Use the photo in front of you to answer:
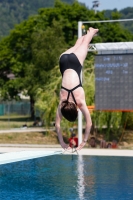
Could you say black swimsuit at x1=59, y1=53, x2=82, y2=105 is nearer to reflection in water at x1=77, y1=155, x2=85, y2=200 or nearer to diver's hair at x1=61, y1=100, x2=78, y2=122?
diver's hair at x1=61, y1=100, x2=78, y2=122

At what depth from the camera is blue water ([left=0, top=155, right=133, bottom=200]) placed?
15.2 m

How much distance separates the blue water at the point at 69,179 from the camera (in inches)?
600

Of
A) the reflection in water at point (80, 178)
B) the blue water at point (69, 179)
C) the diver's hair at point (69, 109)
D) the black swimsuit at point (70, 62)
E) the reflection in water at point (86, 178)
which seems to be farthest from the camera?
the reflection in water at point (80, 178)

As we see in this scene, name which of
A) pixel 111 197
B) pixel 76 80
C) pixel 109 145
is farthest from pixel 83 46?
pixel 109 145

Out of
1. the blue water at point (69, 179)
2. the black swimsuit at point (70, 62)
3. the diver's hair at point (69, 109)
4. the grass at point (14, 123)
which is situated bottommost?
the grass at point (14, 123)

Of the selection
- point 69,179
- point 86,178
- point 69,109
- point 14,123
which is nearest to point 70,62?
point 69,109

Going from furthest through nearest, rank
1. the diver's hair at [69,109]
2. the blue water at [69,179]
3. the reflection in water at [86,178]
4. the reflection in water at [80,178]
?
the reflection in water at [80,178], the reflection in water at [86,178], the blue water at [69,179], the diver's hair at [69,109]

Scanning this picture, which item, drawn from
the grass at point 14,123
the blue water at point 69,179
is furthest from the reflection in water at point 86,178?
the grass at point 14,123

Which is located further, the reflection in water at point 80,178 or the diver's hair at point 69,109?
the reflection in water at point 80,178

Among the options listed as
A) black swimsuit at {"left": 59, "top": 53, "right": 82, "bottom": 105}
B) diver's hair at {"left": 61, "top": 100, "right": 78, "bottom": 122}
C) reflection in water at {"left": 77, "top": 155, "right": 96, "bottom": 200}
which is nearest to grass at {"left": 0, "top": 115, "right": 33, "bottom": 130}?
reflection in water at {"left": 77, "top": 155, "right": 96, "bottom": 200}

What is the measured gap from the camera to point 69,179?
1762 centimetres

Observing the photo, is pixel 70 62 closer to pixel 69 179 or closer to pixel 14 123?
pixel 69 179

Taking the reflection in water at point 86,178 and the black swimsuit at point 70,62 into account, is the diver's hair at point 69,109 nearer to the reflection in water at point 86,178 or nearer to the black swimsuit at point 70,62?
the black swimsuit at point 70,62

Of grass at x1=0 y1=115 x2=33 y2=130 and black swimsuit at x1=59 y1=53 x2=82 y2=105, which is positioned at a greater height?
black swimsuit at x1=59 y1=53 x2=82 y2=105
